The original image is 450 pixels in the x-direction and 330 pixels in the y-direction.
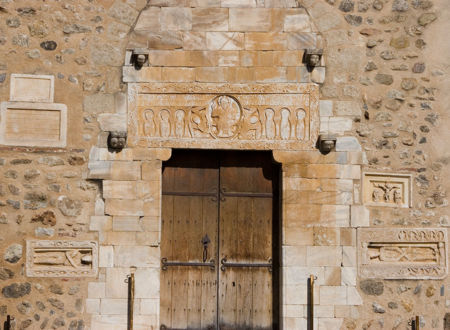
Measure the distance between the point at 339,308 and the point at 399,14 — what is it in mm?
2991

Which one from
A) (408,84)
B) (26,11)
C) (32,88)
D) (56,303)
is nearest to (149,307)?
(56,303)

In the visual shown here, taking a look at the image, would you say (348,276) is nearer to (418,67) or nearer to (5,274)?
(418,67)

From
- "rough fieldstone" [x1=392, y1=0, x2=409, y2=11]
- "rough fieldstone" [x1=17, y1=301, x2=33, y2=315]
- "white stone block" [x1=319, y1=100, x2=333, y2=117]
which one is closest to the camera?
"rough fieldstone" [x1=17, y1=301, x2=33, y2=315]

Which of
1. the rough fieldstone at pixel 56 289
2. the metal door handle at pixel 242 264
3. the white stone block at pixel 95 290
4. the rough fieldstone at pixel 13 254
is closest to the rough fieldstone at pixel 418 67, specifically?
the metal door handle at pixel 242 264

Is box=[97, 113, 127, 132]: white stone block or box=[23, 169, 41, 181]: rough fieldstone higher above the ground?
box=[97, 113, 127, 132]: white stone block

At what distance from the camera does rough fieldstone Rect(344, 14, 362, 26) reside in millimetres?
6691

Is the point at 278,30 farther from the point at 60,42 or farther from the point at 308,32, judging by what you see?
the point at 60,42

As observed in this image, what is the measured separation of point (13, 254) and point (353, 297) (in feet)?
10.8

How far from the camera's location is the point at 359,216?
650cm

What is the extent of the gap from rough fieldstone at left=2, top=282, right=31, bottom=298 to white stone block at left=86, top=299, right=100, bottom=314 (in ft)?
1.88

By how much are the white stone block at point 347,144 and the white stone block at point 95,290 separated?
8.76 feet

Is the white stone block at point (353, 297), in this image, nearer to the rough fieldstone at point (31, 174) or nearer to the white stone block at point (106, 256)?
the white stone block at point (106, 256)

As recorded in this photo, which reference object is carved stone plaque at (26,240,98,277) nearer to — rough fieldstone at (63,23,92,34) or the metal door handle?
the metal door handle

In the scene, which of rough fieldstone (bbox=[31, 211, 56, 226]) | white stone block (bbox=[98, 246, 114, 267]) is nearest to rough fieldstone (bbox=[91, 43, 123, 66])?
rough fieldstone (bbox=[31, 211, 56, 226])
